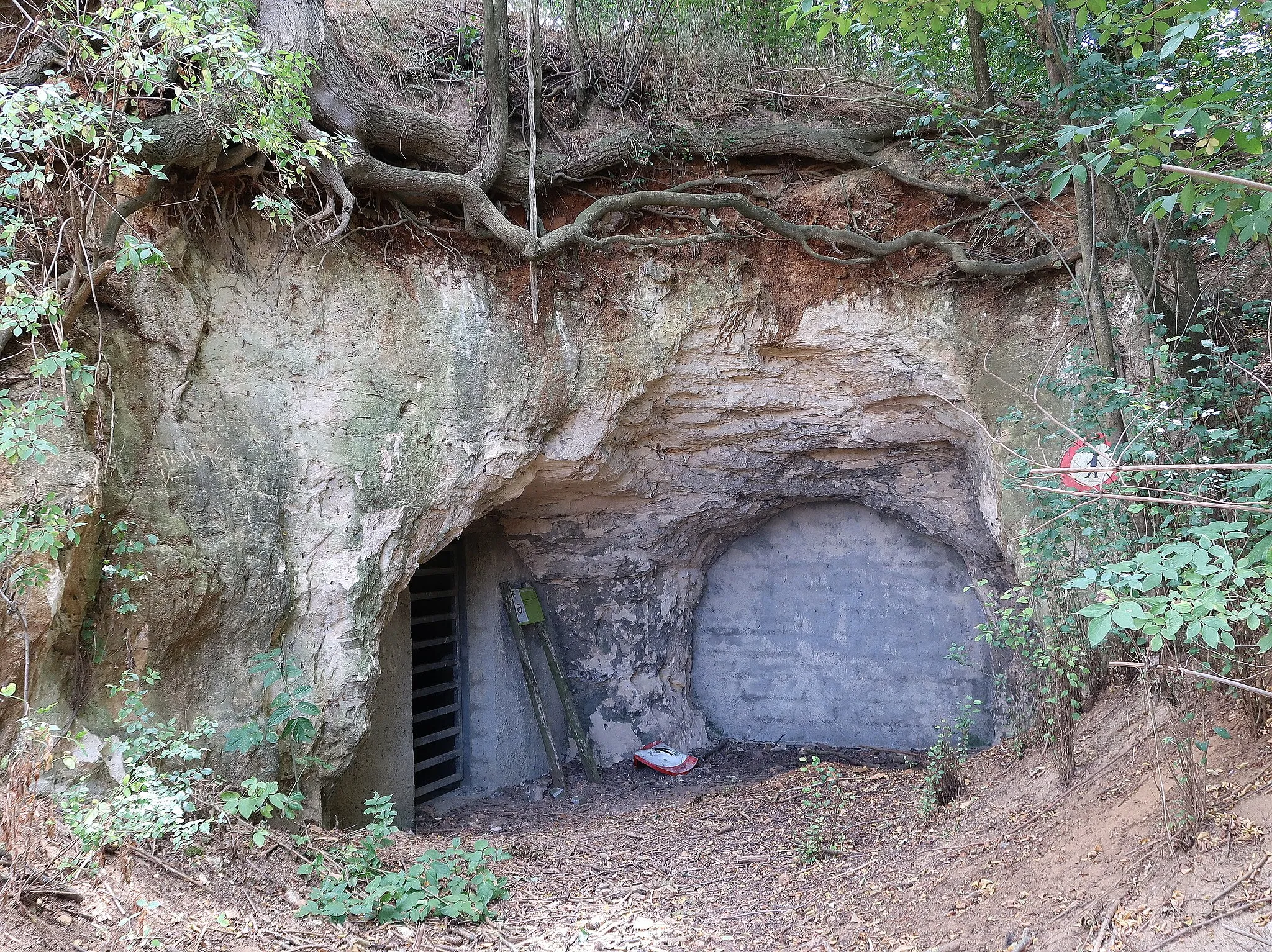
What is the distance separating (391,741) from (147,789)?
2.28 metres

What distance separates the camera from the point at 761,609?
22.1ft

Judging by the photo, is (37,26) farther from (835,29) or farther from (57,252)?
(835,29)

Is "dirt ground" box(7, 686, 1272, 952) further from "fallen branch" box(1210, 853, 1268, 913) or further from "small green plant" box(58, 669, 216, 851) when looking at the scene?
"small green plant" box(58, 669, 216, 851)

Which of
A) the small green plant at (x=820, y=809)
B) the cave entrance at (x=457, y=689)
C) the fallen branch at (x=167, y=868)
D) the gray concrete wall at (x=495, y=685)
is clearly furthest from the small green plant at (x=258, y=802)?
the gray concrete wall at (x=495, y=685)

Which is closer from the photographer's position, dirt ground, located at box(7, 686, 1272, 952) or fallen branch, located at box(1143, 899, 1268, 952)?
fallen branch, located at box(1143, 899, 1268, 952)

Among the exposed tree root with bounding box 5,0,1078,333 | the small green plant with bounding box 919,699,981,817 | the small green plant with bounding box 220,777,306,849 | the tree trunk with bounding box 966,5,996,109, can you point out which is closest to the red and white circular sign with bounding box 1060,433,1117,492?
the exposed tree root with bounding box 5,0,1078,333

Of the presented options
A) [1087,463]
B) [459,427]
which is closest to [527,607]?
[459,427]

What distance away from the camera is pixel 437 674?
230 inches

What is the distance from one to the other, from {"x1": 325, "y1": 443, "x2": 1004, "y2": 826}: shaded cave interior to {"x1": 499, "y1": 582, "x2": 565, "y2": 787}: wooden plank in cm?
7

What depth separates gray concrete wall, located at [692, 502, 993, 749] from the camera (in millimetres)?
6160

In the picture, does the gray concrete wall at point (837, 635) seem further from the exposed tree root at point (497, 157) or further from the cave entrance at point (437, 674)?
the exposed tree root at point (497, 157)

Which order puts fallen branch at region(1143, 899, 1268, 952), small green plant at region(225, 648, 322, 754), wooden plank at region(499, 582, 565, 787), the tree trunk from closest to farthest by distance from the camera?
fallen branch at region(1143, 899, 1268, 952) < small green plant at region(225, 648, 322, 754) < the tree trunk < wooden plank at region(499, 582, 565, 787)

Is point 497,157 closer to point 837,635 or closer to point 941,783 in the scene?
point 941,783

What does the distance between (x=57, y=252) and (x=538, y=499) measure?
3.25 meters
